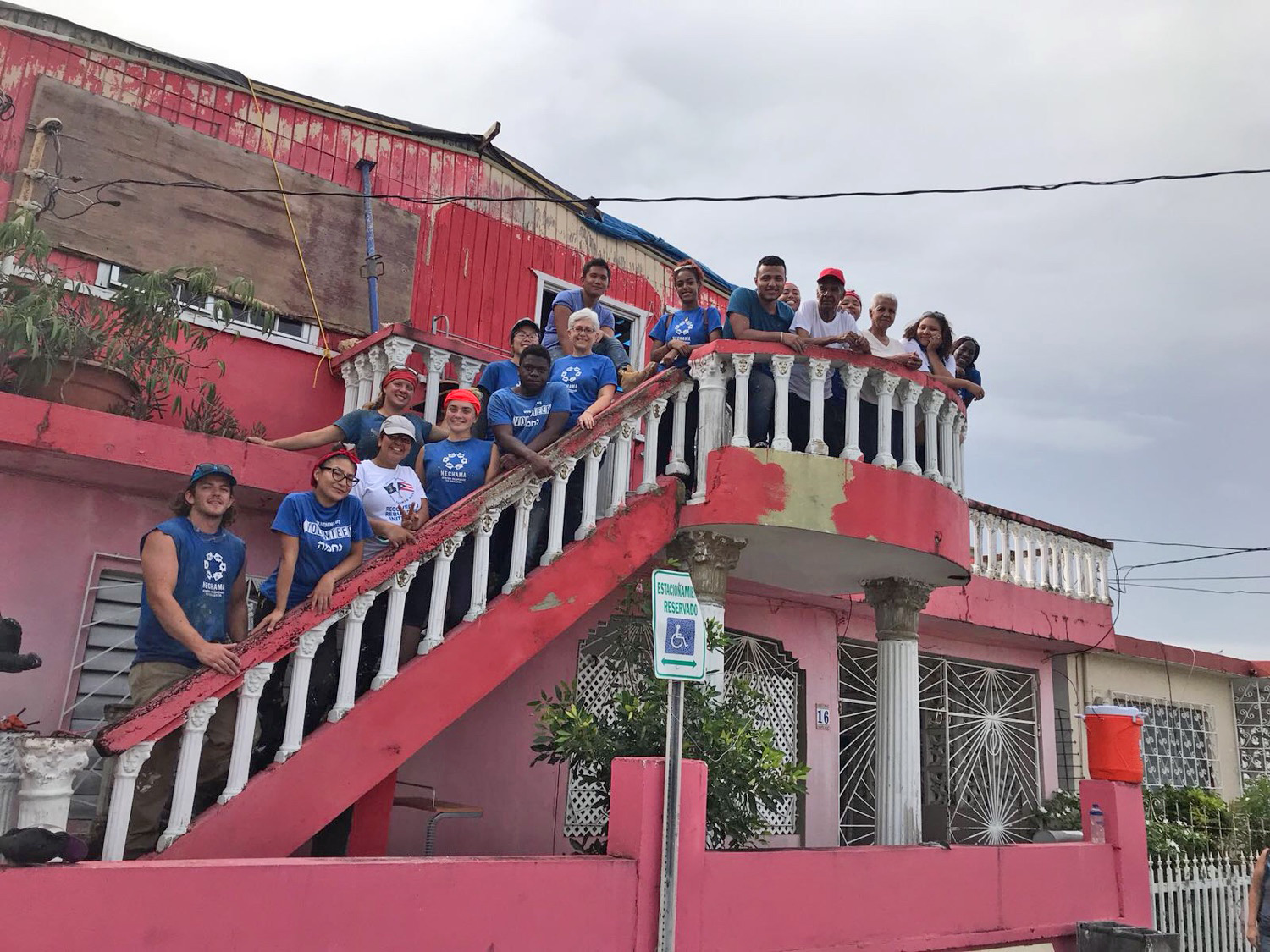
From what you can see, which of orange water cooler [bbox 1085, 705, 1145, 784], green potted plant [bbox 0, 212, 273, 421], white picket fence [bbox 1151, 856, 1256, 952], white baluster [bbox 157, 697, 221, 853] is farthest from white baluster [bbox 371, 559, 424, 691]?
white picket fence [bbox 1151, 856, 1256, 952]

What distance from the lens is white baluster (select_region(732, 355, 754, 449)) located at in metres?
6.09

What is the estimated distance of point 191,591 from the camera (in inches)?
171

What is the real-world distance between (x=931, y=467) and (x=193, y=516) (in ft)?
14.8

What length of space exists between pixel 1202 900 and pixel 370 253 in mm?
8966

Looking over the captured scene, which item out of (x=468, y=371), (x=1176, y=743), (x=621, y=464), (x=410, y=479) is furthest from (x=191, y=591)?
(x=1176, y=743)

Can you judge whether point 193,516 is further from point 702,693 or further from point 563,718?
point 702,693

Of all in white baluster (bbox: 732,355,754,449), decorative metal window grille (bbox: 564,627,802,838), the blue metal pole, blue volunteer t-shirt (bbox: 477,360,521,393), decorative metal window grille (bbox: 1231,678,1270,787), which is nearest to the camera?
white baluster (bbox: 732,355,754,449)

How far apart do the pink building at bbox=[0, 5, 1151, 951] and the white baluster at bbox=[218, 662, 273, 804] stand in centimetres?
1

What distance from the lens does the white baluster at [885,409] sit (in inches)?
248

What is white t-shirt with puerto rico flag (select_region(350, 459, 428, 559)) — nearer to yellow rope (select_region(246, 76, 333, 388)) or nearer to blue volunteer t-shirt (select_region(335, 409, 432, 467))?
blue volunteer t-shirt (select_region(335, 409, 432, 467))

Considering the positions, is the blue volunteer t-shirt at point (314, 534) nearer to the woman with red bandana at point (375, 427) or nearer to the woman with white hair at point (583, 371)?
the woman with red bandana at point (375, 427)

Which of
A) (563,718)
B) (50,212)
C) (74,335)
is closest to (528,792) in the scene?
(563,718)

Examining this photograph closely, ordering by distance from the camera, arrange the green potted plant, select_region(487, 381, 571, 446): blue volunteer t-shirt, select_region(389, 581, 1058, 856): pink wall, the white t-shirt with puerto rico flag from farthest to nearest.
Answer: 1. select_region(389, 581, 1058, 856): pink wall
2. select_region(487, 381, 571, 446): blue volunteer t-shirt
3. the green potted plant
4. the white t-shirt with puerto rico flag

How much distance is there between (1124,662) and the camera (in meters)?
12.2
